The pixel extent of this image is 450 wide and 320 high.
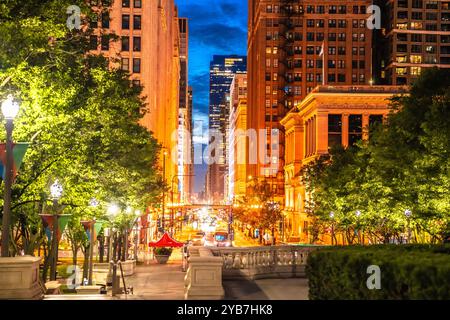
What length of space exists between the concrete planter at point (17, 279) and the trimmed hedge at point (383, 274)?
26.6 feet

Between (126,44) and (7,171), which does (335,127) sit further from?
(7,171)

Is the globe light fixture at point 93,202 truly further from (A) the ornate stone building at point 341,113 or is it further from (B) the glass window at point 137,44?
(A) the ornate stone building at point 341,113

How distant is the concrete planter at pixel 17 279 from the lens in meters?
19.2

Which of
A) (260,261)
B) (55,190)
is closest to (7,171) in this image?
(55,190)

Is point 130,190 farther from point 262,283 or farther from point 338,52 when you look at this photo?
point 338,52

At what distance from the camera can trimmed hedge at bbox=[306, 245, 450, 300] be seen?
42.2 ft

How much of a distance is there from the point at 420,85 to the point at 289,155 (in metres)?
115

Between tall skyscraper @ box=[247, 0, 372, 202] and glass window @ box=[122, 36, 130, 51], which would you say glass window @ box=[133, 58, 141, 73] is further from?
tall skyscraper @ box=[247, 0, 372, 202]

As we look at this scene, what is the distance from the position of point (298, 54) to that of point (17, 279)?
505 ft

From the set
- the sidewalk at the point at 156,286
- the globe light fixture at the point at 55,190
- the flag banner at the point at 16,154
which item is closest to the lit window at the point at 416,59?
the sidewalk at the point at 156,286

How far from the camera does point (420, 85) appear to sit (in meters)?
39.1

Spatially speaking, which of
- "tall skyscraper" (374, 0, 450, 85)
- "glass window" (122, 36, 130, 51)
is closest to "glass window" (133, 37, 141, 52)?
"glass window" (122, 36, 130, 51)

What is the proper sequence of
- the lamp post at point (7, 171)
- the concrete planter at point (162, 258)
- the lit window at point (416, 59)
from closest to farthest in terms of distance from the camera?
the lamp post at point (7, 171)
the concrete planter at point (162, 258)
the lit window at point (416, 59)

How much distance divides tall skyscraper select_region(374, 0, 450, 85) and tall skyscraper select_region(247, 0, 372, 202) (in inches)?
271
